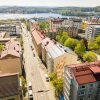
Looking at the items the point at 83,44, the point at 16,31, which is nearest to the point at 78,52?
the point at 83,44

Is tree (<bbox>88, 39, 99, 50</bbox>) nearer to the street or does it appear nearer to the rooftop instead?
the street

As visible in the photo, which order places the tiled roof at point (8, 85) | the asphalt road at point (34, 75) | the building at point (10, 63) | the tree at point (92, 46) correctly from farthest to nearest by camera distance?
the tree at point (92, 46) < the building at point (10, 63) < the asphalt road at point (34, 75) < the tiled roof at point (8, 85)

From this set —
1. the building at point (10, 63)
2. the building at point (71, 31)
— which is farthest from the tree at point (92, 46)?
the building at point (10, 63)

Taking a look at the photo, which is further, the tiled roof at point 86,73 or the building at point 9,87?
the tiled roof at point 86,73

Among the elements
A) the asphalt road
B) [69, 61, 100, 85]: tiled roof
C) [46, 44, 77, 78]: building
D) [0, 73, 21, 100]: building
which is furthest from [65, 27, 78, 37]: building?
[0, 73, 21, 100]: building

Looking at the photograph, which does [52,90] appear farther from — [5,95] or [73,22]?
[73,22]

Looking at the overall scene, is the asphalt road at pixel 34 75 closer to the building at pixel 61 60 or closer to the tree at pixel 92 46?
the building at pixel 61 60
